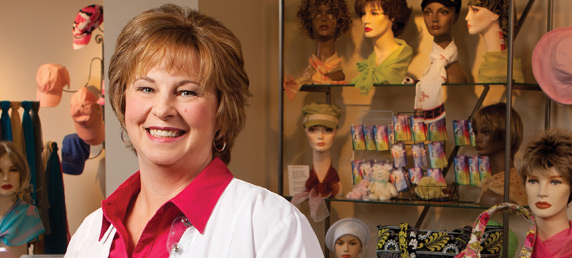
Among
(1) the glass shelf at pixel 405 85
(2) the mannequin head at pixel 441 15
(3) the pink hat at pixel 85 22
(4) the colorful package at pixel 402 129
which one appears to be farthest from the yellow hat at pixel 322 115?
(3) the pink hat at pixel 85 22

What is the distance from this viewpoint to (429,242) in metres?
2.85

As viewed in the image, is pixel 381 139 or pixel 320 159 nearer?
pixel 381 139

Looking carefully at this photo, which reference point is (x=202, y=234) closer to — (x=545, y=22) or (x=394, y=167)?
(x=394, y=167)

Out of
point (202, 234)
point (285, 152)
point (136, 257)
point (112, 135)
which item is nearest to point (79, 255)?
Answer: point (136, 257)

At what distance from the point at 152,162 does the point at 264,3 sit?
2625mm

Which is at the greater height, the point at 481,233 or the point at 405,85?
the point at 405,85

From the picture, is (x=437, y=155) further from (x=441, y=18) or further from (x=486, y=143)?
(x=441, y=18)

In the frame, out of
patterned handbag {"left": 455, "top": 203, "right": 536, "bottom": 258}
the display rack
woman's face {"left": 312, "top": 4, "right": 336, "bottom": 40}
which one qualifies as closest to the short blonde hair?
patterned handbag {"left": 455, "top": 203, "right": 536, "bottom": 258}

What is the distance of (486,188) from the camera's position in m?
3.03

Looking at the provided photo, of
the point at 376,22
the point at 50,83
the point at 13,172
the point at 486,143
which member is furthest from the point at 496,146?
the point at 50,83

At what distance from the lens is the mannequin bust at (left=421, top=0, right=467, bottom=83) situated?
310 cm

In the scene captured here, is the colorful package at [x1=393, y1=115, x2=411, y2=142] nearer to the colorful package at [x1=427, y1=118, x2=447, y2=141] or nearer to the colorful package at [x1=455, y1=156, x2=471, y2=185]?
the colorful package at [x1=427, y1=118, x2=447, y2=141]

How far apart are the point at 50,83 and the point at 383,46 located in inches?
93.9

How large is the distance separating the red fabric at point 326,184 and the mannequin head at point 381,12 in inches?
30.2
